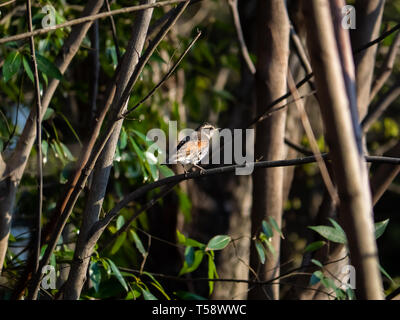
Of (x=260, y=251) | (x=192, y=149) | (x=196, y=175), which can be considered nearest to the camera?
(x=196, y=175)

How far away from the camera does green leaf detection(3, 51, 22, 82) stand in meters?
2.03

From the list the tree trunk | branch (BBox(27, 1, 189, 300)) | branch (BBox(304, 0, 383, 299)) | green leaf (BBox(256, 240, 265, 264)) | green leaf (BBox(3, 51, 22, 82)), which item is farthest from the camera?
the tree trunk

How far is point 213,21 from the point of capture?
5145 millimetres

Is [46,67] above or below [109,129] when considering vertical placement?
above

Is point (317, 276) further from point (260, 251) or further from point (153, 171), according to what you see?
point (153, 171)

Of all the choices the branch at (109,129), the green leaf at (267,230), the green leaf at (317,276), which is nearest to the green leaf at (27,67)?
the branch at (109,129)

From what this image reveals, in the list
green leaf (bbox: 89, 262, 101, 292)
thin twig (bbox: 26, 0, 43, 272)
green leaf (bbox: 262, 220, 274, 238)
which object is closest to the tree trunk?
green leaf (bbox: 262, 220, 274, 238)

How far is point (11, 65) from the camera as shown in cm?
206

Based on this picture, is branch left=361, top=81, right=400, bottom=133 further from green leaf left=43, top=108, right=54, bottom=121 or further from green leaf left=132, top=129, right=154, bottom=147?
green leaf left=43, top=108, right=54, bottom=121

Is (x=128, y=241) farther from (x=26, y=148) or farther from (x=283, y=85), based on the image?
(x=283, y=85)

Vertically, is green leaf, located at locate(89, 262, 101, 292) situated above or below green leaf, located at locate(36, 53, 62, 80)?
below

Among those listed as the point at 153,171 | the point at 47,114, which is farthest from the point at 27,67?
the point at 153,171
